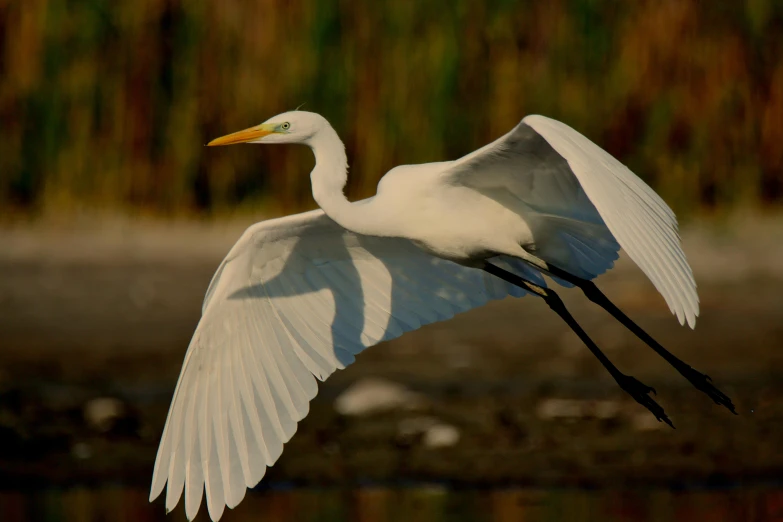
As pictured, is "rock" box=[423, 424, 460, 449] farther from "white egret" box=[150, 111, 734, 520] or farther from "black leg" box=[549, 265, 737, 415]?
"black leg" box=[549, 265, 737, 415]

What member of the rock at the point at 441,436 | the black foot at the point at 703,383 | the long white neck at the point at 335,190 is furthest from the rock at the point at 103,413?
the black foot at the point at 703,383

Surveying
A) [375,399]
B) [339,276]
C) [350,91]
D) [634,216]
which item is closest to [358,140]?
[350,91]

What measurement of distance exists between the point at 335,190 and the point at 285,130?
385 millimetres

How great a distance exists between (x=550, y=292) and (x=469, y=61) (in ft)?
16.1

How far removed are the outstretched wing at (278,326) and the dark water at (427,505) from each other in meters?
1.29

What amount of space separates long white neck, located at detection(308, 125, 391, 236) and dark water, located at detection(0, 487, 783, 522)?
199 centimetres

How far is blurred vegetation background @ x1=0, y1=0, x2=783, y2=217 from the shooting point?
460 inches

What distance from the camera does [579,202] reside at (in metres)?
6.93

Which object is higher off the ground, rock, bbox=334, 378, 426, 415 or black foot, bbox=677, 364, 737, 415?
black foot, bbox=677, 364, 737, 415

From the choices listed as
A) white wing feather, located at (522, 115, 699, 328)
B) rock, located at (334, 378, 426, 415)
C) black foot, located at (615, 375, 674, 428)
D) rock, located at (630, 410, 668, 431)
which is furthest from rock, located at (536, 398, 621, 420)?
white wing feather, located at (522, 115, 699, 328)

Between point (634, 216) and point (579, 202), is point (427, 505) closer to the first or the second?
point (579, 202)

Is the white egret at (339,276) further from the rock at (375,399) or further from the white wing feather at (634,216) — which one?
the rock at (375,399)

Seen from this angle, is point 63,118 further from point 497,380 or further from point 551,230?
point 551,230

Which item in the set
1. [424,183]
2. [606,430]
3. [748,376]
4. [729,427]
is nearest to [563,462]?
[606,430]
